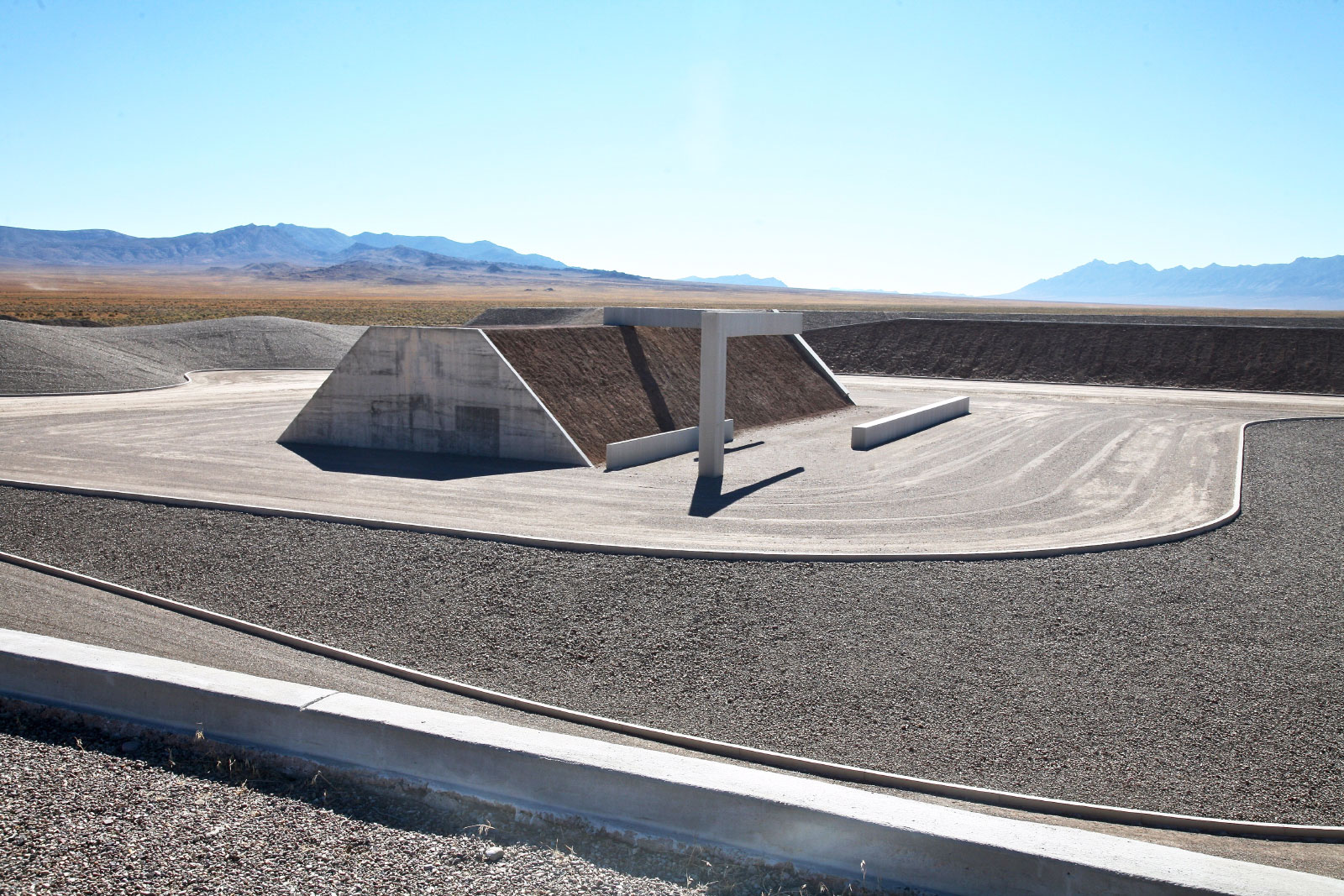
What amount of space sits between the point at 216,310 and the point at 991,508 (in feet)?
334

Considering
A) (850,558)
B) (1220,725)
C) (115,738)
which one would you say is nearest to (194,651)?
(115,738)

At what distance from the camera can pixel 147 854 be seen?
5.73 meters

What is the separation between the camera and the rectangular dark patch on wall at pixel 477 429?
2288 centimetres

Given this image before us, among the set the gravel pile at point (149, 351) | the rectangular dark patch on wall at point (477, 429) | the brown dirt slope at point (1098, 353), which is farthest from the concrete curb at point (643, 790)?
the brown dirt slope at point (1098, 353)

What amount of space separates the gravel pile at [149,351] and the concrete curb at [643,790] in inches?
1236

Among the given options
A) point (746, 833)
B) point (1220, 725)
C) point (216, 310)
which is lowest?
point (1220, 725)

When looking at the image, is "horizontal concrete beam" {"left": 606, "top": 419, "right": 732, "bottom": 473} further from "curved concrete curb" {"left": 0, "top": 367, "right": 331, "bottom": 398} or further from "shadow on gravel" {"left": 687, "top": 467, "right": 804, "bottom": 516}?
"curved concrete curb" {"left": 0, "top": 367, "right": 331, "bottom": 398}

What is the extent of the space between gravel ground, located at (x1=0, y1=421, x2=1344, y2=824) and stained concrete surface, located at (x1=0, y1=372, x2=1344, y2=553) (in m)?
1.46

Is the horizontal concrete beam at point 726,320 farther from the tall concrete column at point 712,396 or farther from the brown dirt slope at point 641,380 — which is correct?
the brown dirt slope at point 641,380

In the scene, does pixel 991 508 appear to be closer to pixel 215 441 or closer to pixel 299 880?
pixel 299 880

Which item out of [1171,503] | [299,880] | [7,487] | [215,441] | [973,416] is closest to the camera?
[299,880]

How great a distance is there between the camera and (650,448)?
23.0m

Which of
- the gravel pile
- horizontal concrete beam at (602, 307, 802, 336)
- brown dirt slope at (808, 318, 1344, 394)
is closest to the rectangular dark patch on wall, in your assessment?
horizontal concrete beam at (602, 307, 802, 336)

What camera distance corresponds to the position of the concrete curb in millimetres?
5410
